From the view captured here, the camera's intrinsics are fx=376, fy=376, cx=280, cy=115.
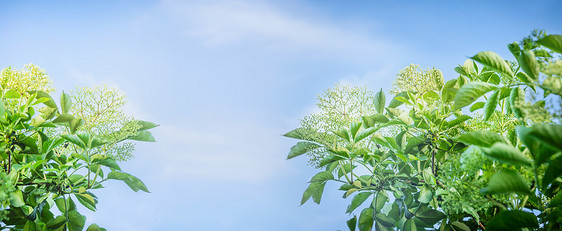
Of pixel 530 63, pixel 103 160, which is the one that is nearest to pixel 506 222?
pixel 530 63

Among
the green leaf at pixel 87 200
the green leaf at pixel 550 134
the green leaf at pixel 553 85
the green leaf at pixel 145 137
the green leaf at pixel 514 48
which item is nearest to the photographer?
the green leaf at pixel 550 134

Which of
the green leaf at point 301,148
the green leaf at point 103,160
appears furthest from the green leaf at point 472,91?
the green leaf at point 103,160

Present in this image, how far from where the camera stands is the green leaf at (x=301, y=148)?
4.04 ft

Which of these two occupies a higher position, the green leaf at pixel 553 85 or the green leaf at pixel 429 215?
the green leaf at pixel 553 85

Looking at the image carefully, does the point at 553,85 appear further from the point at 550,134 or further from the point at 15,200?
the point at 15,200

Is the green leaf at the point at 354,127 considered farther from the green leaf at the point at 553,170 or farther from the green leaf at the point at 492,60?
the green leaf at the point at 553,170

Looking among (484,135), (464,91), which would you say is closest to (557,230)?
(484,135)

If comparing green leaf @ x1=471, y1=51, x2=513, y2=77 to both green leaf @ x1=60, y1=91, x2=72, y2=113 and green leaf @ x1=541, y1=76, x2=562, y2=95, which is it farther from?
green leaf @ x1=60, y1=91, x2=72, y2=113

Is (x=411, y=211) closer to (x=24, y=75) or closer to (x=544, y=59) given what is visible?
(x=544, y=59)

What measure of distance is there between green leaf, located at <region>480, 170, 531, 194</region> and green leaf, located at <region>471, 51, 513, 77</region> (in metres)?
0.32

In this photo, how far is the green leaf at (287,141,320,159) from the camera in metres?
1.23

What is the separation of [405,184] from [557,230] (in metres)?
0.50

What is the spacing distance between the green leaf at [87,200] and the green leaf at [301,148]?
690 millimetres

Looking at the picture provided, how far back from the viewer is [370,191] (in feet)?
4.15
